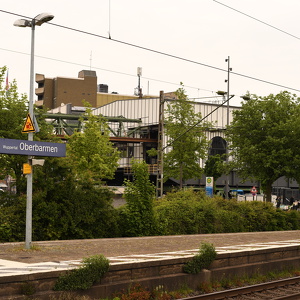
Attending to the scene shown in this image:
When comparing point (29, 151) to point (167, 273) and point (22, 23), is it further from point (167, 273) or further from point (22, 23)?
point (167, 273)

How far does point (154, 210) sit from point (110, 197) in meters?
2.14

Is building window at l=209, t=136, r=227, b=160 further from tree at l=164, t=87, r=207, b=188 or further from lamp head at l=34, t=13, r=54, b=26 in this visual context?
lamp head at l=34, t=13, r=54, b=26

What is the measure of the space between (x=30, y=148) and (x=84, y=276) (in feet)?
18.1

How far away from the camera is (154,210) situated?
25438mm

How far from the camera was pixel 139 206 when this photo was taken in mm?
24766

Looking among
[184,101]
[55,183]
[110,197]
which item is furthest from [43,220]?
[184,101]

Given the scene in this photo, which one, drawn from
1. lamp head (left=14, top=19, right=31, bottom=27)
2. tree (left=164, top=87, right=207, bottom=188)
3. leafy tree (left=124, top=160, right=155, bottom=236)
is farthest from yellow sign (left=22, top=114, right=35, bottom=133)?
tree (left=164, top=87, right=207, bottom=188)

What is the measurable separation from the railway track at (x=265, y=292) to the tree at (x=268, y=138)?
24704 millimetres

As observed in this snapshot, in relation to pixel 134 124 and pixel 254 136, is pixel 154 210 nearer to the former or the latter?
pixel 254 136

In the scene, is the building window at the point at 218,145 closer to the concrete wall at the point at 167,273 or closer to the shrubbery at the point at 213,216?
the shrubbery at the point at 213,216

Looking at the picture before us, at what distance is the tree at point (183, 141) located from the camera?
165 ft

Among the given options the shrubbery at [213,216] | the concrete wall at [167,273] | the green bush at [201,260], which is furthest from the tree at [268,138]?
the green bush at [201,260]

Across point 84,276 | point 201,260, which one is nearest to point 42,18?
point 84,276

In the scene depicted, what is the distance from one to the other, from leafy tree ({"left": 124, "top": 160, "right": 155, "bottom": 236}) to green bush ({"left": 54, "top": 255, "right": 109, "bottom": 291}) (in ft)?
39.1
